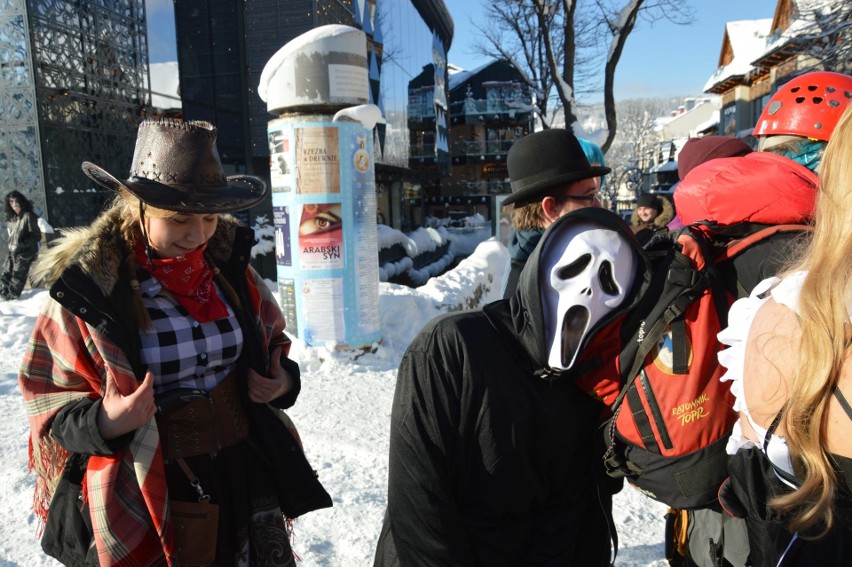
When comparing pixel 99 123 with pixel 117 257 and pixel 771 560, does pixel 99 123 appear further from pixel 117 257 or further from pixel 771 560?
pixel 771 560

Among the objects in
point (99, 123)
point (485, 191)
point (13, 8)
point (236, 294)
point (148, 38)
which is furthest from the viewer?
point (485, 191)

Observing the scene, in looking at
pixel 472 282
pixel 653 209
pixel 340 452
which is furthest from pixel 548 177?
pixel 472 282

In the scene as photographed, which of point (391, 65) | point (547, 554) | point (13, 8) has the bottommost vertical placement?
point (547, 554)

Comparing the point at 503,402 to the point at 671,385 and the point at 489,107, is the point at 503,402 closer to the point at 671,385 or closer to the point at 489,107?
the point at 671,385

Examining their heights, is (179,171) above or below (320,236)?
above

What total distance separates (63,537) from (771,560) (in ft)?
6.76

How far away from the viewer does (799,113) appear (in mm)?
1957

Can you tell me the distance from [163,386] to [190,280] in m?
0.38

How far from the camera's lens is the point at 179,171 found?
1962 mm

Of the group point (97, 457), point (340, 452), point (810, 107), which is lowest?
point (340, 452)

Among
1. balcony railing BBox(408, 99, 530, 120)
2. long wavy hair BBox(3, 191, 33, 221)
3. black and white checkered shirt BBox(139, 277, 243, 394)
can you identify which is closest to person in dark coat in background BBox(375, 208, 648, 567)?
black and white checkered shirt BBox(139, 277, 243, 394)

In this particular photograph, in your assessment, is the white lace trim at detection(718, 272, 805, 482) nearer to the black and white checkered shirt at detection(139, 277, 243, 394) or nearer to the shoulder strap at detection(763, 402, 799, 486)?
the shoulder strap at detection(763, 402, 799, 486)

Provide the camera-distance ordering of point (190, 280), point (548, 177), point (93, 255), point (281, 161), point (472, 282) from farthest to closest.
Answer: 1. point (472, 282)
2. point (281, 161)
3. point (548, 177)
4. point (190, 280)
5. point (93, 255)

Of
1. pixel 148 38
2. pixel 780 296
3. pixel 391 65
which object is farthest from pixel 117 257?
pixel 391 65
